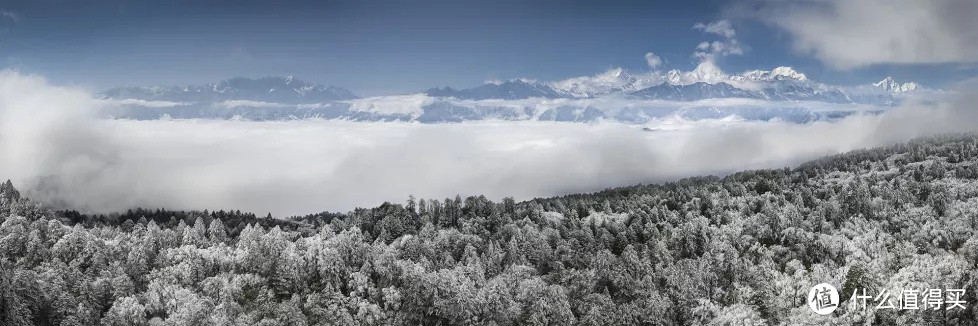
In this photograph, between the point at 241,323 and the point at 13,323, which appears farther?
the point at 241,323

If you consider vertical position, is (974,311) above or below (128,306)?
below

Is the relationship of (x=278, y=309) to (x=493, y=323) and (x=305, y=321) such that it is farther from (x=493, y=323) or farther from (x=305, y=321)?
(x=493, y=323)

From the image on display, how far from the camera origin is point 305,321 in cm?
19800

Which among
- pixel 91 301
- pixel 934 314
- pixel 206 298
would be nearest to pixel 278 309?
pixel 206 298

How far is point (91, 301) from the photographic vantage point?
7840 inches

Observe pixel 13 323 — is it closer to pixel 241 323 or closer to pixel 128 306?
pixel 128 306

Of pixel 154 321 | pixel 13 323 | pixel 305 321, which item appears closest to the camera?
pixel 13 323

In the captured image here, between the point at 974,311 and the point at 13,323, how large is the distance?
844 feet

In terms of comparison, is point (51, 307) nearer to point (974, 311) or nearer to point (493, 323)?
point (493, 323)

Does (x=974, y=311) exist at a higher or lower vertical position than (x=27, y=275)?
lower

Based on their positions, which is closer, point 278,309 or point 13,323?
point 13,323

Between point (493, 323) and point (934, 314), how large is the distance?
417ft

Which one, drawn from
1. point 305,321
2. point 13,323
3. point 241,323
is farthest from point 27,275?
point 305,321

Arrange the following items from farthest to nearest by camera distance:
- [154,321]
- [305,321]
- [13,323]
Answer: [305,321]
[154,321]
[13,323]
